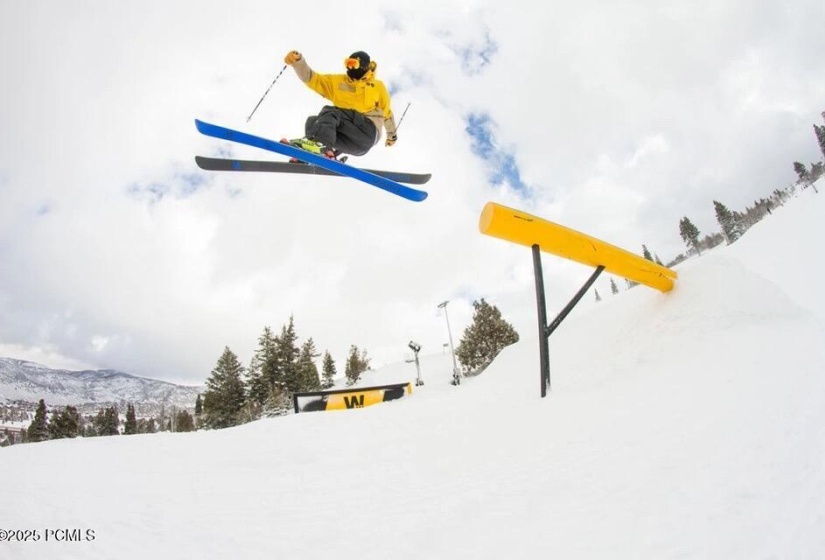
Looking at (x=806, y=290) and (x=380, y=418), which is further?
(x=380, y=418)

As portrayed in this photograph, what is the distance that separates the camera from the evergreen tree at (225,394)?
31.5 meters

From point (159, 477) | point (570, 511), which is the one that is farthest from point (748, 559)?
point (159, 477)

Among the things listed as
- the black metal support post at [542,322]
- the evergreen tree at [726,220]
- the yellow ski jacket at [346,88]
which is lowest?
the black metal support post at [542,322]

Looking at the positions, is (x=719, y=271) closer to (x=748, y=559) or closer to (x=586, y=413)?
(x=586, y=413)

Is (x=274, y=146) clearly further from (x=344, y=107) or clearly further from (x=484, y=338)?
(x=484, y=338)

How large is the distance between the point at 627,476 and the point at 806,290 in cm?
635

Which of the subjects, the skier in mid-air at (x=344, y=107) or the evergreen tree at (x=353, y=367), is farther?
the evergreen tree at (x=353, y=367)

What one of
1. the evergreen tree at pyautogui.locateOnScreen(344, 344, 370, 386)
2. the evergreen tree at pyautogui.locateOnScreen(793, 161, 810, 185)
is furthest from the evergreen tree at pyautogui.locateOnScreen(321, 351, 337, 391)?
the evergreen tree at pyautogui.locateOnScreen(793, 161, 810, 185)

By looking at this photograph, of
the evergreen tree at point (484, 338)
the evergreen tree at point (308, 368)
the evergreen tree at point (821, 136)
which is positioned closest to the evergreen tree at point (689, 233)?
the evergreen tree at point (821, 136)

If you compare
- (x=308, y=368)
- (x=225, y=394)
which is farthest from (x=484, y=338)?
(x=225, y=394)

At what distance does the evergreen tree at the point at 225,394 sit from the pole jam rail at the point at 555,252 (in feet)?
103

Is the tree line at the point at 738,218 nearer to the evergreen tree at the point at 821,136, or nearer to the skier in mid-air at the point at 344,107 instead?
the evergreen tree at the point at 821,136

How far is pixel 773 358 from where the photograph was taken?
4184mm

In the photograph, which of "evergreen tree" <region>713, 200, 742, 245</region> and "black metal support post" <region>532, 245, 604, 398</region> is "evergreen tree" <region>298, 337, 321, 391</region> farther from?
"evergreen tree" <region>713, 200, 742, 245</region>
